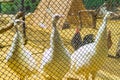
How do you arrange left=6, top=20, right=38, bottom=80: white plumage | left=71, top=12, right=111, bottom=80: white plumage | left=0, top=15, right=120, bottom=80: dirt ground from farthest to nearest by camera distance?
1. left=0, top=15, right=120, bottom=80: dirt ground
2. left=71, top=12, right=111, bottom=80: white plumage
3. left=6, top=20, right=38, bottom=80: white plumage

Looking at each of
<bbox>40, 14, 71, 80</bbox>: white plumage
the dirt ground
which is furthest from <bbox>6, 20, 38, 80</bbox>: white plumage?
the dirt ground

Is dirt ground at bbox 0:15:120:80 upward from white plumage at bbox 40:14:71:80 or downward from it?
downward

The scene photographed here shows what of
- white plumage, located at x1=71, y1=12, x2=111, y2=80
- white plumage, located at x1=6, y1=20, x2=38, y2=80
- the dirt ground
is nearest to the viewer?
white plumage, located at x1=6, y1=20, x2=38, y2=80

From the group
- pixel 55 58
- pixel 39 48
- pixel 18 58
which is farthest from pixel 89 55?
pixel 39 48

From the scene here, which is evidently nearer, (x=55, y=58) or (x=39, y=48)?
(x=55, y=58)

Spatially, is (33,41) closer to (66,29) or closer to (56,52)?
(66,29)

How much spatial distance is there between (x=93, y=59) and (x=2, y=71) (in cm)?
164

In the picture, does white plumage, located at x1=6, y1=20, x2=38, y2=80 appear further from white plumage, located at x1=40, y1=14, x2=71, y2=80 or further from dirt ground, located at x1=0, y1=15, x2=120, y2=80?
dirt ground, located at x1=0, y1=15, x2=120, y2=80

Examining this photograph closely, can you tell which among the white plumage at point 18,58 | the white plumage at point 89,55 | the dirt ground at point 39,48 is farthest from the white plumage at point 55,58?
the dirt ground at point 39,48

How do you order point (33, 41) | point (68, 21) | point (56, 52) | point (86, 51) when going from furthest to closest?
point (68, 21) < point (33, 41) < point (86, 51) < point (56, 52)

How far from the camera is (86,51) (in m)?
3.86

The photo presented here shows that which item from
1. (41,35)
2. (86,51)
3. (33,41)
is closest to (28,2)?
(41,35)

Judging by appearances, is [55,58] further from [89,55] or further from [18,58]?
[89,55]

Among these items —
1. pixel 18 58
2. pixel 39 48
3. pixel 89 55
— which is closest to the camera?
pixel 18 58
